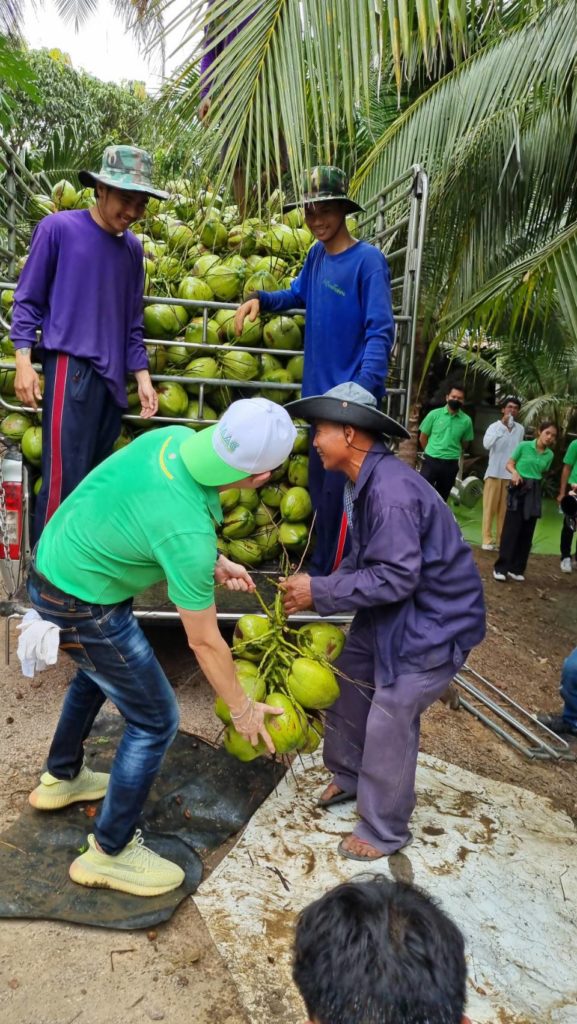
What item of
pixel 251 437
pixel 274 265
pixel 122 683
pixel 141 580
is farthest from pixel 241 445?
pixel 274 265

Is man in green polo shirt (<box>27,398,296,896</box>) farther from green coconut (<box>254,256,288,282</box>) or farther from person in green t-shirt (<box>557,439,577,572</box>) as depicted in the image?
person in green t-shirt (<box>557,439,577,572</box>)

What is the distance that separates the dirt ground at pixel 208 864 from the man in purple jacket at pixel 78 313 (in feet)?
3.93

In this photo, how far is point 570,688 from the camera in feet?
15.6

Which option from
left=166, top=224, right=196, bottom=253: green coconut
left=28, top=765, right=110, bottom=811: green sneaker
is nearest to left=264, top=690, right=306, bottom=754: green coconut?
left=28, top=765, right=110, bottom=811: green sneaker

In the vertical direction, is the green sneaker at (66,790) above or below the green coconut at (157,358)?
below

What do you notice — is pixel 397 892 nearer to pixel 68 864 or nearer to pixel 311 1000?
pixel 311 1000

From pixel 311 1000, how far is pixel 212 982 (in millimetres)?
1513

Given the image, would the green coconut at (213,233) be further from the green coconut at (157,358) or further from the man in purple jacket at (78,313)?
the man in purple jacket at (78,313)

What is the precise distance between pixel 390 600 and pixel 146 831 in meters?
1.38

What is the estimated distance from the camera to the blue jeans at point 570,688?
4.69 metres

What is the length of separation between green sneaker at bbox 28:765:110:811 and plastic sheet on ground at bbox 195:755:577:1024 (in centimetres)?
65

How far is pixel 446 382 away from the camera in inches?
589

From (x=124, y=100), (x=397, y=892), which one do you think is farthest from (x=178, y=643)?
(x=124, y=100)

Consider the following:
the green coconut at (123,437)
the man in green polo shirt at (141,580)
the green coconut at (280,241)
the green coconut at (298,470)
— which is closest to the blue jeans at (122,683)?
the man in green polo shirt at (141,580)
